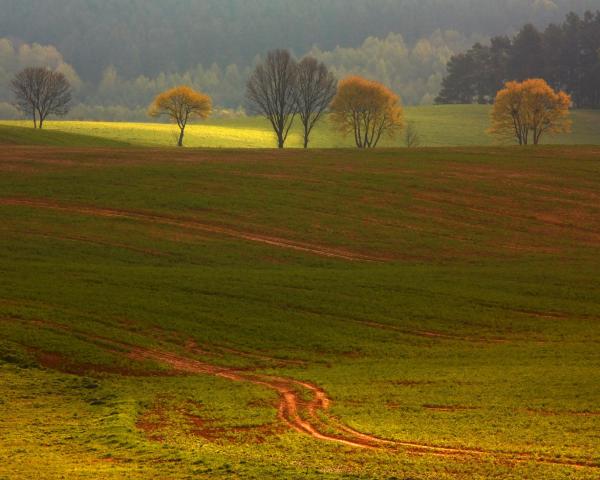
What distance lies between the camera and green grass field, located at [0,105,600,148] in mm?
129125

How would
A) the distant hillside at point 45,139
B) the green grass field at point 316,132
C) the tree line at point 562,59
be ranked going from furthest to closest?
the tree line at point 562,59
the green grass field at point 316,132
the distant hillside at point 45,139

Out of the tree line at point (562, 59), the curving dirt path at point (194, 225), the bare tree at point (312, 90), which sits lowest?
the curving dirt path at point (194, 225)

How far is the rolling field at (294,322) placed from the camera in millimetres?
19688

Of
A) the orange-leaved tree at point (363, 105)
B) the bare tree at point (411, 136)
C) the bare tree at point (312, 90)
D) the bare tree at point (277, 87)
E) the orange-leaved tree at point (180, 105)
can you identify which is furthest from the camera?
the bare tree at point (411, 136)

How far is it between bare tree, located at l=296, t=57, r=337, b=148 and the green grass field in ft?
16.2

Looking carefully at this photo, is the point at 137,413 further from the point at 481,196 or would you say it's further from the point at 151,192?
the point at 481,196

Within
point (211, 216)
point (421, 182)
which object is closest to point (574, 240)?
point (421, 182)

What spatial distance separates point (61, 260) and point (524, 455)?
101 feet

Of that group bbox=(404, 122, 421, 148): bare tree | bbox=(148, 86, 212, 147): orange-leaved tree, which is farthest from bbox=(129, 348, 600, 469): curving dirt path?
bbox=(404, 122, 421, 148): bare tree

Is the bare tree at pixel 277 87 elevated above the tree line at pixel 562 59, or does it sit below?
below

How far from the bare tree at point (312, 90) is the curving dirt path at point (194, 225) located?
67.7 metres

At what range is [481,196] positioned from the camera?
213ft

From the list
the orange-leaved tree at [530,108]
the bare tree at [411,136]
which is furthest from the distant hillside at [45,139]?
the orange-leaved tree at [530,108]

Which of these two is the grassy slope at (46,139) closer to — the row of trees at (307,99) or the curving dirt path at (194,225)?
the row of trees at (307,99)
